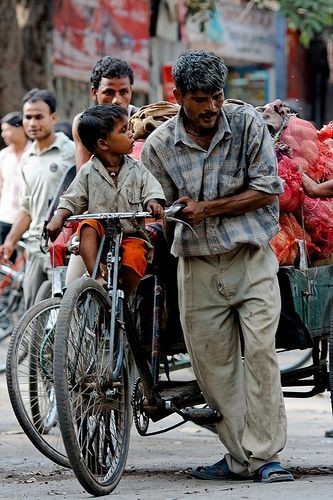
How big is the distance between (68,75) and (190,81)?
37.8 ft

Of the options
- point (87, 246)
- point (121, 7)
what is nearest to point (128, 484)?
point (87, 246)

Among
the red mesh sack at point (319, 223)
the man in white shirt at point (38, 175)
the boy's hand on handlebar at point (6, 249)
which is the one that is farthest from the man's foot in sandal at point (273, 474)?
the boy's hand on handlebar at point (6, 249)

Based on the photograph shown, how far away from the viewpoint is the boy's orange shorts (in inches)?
220

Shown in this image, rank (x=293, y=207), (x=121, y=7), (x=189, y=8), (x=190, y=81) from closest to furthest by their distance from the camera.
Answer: (x=190, y=81)
(x=293, y=207)
(x=189, y=8)
(x=121, y=7)

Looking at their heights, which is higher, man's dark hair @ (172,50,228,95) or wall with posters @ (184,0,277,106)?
man's dark hair @ (172,50,228,95)

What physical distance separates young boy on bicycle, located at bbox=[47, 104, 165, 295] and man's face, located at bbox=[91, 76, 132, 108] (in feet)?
4.53

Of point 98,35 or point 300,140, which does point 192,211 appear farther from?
point 98,35

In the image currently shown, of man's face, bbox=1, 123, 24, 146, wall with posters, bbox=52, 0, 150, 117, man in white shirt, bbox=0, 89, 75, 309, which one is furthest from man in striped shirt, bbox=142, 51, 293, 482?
wall with posters, bbox=52, 0, 150, 117

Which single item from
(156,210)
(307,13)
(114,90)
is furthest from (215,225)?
(307,13)

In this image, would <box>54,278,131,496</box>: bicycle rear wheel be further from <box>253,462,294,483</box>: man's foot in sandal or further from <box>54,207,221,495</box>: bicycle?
<box>253,462,294,483</box>: man's foot in sandal

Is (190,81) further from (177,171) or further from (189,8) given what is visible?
(189,8)

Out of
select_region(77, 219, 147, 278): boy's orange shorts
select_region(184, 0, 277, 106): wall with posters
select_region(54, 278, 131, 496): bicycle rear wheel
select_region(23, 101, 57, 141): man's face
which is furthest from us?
select_region(184, 0, 277, 106): wall with posters

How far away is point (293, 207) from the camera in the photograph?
626cm

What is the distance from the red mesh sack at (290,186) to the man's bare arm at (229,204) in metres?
0.43
